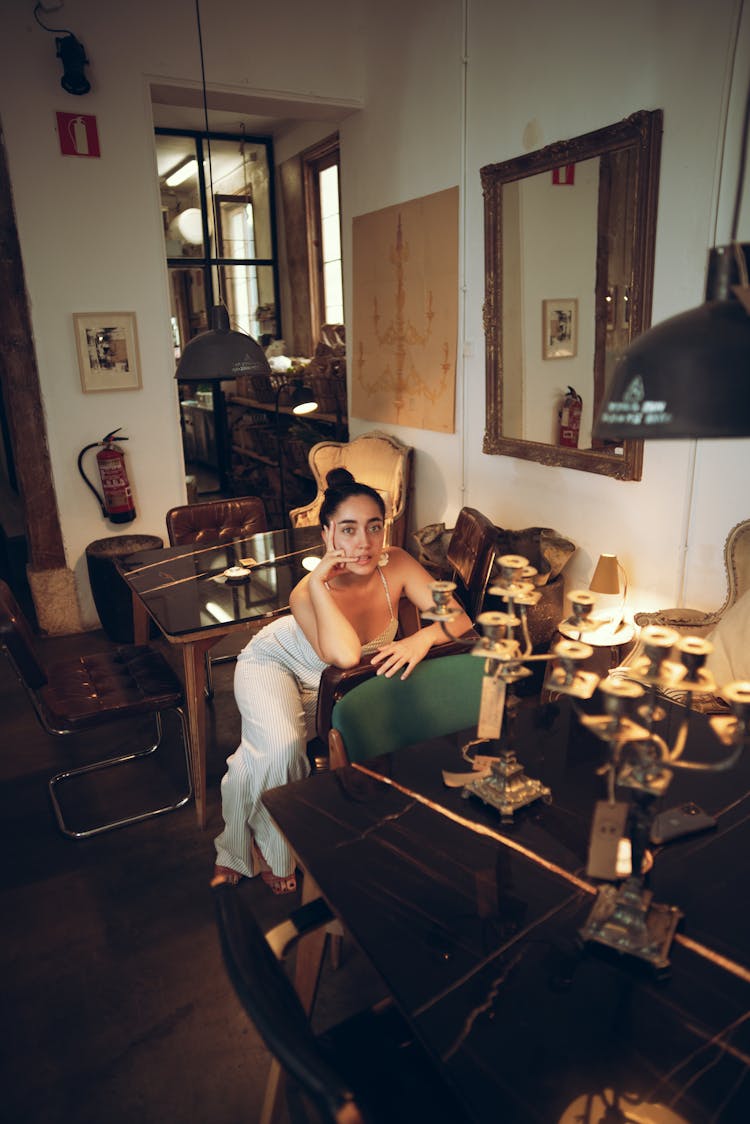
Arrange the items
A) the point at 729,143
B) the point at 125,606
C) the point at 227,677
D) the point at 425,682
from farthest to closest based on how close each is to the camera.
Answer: the point at 125,606 → the point at 227,677 → the point at 729,143 → the point at 425,682

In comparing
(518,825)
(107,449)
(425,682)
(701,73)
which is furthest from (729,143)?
(107,449)

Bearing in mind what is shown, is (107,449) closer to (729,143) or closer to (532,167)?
(532,167)

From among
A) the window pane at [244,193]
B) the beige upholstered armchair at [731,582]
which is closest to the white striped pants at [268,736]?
the beige upholstered armchair at [731,582]

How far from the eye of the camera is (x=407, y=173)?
4715 millimetres

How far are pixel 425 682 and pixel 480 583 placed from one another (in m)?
1.37

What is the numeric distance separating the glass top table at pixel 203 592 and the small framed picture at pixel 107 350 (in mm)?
1577

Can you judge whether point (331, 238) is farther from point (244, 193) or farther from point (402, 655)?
point (402, 655)

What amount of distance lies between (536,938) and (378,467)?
13.4 ft

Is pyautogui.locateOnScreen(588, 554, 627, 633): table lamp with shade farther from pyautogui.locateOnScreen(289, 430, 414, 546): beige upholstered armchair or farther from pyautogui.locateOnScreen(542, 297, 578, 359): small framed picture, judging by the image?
pyautogui.locateOnScreen(289, 430, 414, 546): beige upholstered armchair

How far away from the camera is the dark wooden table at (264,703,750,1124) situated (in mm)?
1020

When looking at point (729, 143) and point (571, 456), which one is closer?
point (729, 143)

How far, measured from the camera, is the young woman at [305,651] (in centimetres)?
237

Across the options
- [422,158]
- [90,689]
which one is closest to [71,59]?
[422,158]

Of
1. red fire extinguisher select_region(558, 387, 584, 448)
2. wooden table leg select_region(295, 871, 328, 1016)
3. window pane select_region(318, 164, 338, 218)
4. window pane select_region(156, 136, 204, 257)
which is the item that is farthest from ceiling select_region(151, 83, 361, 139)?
wooden table leg select_region(295, 871, 328, 1016)
